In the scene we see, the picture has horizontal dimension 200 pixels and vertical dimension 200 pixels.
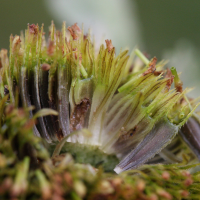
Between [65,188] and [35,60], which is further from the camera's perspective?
[35,60]

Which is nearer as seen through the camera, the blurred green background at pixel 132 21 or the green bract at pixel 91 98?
the green bract at pixel 91 98

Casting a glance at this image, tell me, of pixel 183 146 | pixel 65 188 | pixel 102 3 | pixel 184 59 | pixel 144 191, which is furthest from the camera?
pixel 102 3

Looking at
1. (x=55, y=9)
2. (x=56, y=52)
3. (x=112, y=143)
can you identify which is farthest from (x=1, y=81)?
(x=55, y=9)

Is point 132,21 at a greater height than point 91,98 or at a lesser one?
greater

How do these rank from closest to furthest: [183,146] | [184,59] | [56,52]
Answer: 1. [56,52]
2. [183,146]
3. [184,59]

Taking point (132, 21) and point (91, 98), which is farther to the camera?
point (132, 21)

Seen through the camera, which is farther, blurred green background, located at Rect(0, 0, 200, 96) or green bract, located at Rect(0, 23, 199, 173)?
blurred green background, located at Rect(0, 0, 200, 96)

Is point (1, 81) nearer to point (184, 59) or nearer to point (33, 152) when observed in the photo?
point (33, 152)

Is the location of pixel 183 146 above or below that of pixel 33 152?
below
